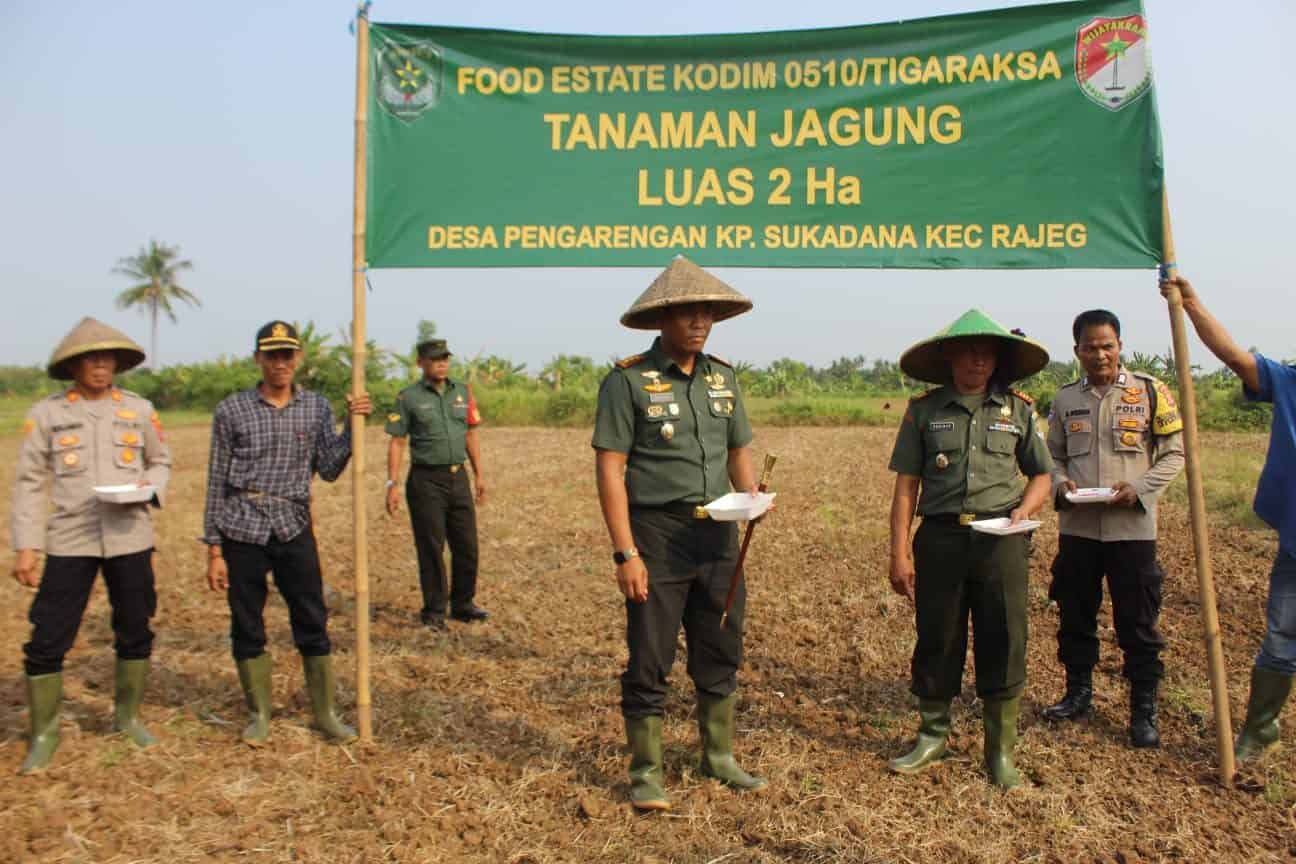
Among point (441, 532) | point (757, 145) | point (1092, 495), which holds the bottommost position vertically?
point (441, 532)

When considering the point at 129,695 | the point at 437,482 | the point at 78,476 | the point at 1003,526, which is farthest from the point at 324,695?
the point at 1003,526

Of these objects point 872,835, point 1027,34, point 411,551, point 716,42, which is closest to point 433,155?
point 716,42

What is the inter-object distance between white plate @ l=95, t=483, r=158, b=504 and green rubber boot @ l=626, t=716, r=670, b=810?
2.38m

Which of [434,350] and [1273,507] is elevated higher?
[434,350]

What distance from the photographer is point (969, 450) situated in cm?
402

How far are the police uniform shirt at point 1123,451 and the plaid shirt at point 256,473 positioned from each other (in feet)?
11.5

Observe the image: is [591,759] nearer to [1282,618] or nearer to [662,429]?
[662,429]

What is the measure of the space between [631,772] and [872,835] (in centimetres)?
97

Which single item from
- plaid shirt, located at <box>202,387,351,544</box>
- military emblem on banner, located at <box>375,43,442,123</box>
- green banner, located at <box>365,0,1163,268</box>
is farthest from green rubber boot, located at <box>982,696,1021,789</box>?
military emblem on banner, located at <box>375,43,442,123</box>

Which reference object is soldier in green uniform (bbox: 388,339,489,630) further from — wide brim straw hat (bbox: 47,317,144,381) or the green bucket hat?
the green bucket hat

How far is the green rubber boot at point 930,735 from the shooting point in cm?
420

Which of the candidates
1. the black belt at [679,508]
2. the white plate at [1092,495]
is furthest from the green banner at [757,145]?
the black belt at [679,508]

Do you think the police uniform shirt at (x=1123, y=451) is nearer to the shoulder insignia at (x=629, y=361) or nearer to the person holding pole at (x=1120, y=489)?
the person holding pole at (x=1120, y=489)

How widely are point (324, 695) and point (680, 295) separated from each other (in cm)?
259
